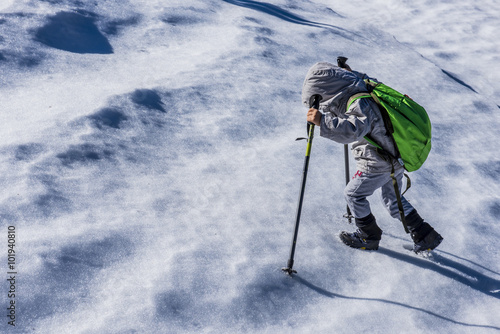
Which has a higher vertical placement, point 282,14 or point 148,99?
point 282,14

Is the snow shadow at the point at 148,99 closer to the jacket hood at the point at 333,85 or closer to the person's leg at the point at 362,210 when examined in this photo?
the jacket hood at the point at 333,85

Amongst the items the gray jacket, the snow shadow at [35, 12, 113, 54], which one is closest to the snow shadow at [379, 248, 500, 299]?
the gray jacket

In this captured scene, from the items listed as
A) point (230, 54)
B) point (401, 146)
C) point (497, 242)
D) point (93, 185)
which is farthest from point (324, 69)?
point (230, 54)

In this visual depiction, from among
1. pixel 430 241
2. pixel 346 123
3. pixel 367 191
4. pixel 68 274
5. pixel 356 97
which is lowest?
pixel 68 274

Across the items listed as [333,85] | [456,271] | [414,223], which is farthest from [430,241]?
[333,85]

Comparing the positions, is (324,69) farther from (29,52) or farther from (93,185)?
(29,52)

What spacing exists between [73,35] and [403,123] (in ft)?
17.3

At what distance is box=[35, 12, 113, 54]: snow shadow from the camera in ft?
20.1

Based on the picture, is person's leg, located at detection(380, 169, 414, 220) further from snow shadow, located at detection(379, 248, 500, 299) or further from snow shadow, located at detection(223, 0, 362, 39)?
snow shadow, located at detection(223, 0, 362, 39)

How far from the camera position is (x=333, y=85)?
3270 mm

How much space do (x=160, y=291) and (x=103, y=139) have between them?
212cm

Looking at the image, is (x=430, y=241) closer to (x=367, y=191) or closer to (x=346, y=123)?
(x=367, y=191)

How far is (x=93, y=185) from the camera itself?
387 centimetres

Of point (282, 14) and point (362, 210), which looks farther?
point (282, 14)
